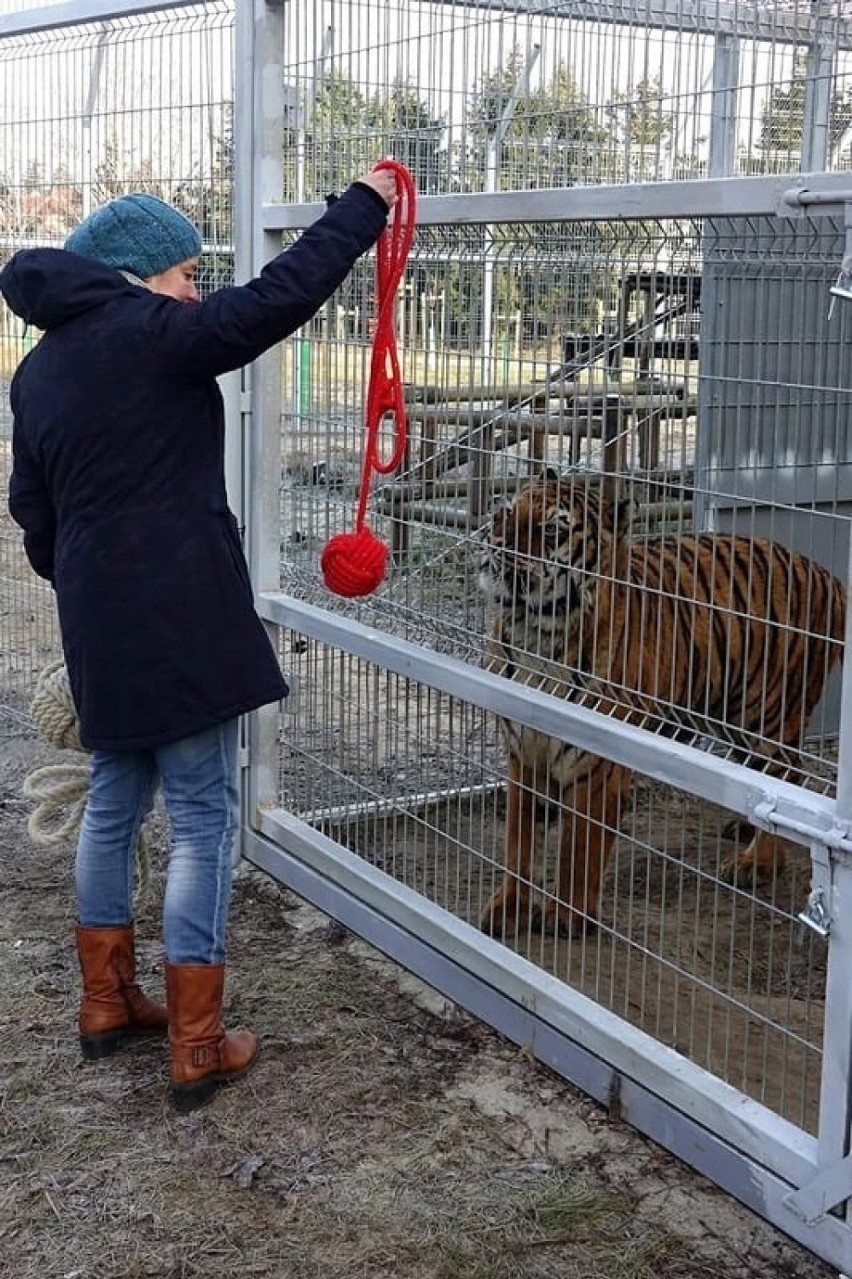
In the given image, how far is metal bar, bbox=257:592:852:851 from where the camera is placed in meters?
2.91

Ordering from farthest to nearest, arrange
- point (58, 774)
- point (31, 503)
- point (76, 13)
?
point (76, 13) < point (58, 774) < point (31, 503)

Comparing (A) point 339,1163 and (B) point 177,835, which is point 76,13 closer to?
(B) point 177,835

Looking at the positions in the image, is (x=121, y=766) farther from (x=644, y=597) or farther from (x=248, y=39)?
(x=248, y=39)

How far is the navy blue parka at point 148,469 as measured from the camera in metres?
3.25

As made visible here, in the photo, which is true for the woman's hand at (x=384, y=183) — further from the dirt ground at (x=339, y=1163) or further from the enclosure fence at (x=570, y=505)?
the dirt ground at (x=339, y=1163)

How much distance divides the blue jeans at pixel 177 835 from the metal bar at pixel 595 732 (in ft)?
2.01

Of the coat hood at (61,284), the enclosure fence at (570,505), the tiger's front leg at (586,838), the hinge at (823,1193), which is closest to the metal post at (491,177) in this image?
the enclosure fence at (570,505)

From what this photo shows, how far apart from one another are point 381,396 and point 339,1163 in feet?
5.40

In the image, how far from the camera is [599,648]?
3969 millimetres

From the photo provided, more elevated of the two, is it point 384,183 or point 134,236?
point 384,183

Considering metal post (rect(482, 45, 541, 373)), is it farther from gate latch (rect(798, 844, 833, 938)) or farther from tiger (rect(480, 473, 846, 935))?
gate latch (rect(798, 844, 833, 938))

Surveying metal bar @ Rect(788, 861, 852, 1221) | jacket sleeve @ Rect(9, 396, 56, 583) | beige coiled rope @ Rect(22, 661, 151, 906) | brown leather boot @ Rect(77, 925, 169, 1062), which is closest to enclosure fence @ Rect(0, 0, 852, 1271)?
metal bar @ Rect(788, 861, 852, 1221)

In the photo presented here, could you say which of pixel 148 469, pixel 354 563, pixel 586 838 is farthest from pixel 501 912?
pixel 148 469

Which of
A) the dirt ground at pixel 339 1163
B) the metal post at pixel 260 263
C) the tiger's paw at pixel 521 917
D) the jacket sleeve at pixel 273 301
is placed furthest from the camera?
the metal post at pixel 260 263
